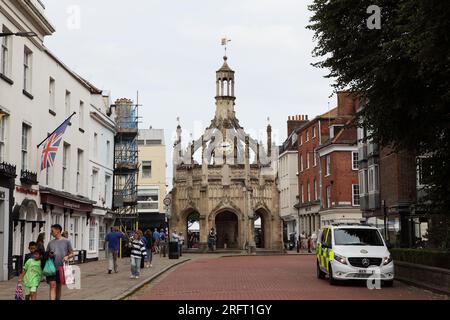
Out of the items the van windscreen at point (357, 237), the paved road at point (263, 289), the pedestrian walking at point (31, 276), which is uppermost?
the van windscreen at point (357, 237)

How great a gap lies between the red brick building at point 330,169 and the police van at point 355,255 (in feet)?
111

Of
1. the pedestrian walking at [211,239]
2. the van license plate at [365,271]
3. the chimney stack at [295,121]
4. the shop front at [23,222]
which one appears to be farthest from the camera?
the chimney stack at [295,121]

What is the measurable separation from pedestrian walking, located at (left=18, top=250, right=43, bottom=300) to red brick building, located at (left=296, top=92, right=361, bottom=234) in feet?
144

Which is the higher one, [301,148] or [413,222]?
[301,148]

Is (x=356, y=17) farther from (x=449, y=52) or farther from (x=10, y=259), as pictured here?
(x=10, y=259)

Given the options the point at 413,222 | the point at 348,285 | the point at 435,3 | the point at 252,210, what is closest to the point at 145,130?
the point at 252,210

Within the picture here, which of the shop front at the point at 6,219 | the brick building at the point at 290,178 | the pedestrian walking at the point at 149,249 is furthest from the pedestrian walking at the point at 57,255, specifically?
the brick building at the point at 290,178

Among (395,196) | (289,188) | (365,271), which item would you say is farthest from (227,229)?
(365,271)

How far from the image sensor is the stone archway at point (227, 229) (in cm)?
6481

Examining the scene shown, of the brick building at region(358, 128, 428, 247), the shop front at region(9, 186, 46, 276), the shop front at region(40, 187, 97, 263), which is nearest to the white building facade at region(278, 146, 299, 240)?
the brick building at region(358, 128, 428, 247)

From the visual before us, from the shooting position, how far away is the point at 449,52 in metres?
15.5

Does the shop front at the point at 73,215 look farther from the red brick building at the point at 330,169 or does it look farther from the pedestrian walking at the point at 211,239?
the red brick building at the point at 330,169

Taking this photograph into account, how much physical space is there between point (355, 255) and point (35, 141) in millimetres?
12656

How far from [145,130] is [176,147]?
28343 millimetres
